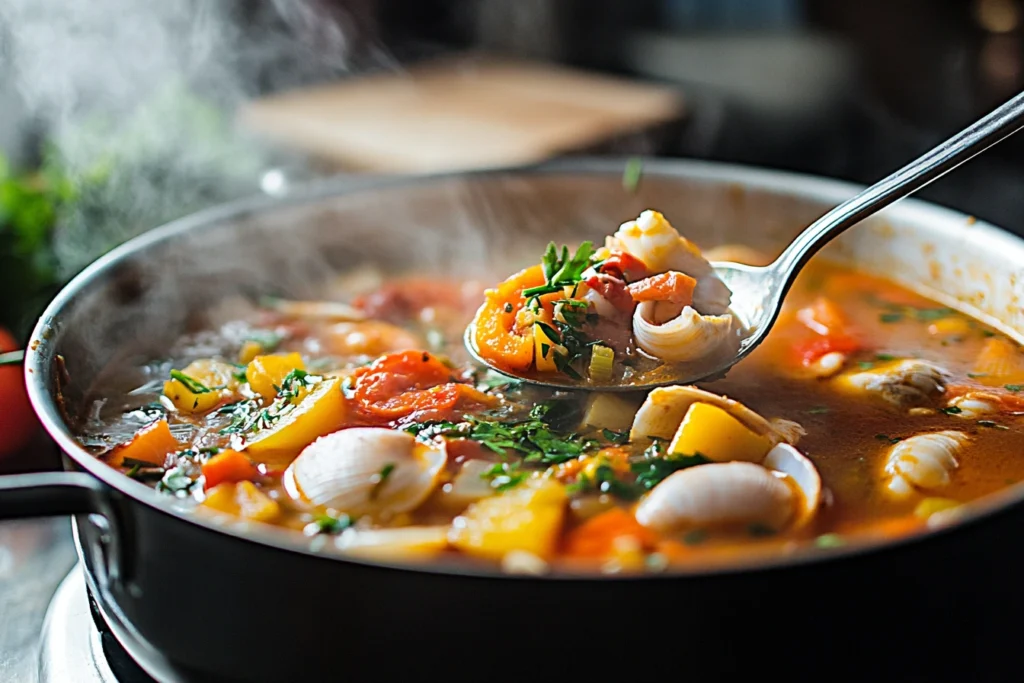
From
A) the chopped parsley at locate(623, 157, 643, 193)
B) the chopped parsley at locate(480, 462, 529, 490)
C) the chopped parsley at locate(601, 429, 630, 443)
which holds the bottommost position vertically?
the chopped parsley at locate(480, 462, 529, 490)

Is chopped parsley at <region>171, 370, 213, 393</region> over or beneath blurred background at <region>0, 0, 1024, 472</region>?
beneath

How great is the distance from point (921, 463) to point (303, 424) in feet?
2.73

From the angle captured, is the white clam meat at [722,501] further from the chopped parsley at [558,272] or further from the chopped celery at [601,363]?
the chopped parsley at [558,272]

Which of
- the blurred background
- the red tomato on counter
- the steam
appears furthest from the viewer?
the blurred background

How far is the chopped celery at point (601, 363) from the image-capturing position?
1.51 m

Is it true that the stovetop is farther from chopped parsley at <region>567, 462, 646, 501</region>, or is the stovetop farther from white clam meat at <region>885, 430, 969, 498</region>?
white clam meat at <region>885, 430, 969, 498</region>

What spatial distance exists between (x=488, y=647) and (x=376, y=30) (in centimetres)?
406

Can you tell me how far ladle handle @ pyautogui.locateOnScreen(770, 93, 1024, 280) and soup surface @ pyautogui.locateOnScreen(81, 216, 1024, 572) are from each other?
21cm

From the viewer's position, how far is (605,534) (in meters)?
1.22

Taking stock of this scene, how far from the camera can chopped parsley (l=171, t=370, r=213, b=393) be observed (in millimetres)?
1642

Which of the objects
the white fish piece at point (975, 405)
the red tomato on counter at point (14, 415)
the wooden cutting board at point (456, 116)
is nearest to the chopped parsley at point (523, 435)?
the white fish piece at point (975, 405)

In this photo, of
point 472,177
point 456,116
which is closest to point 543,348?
point 472,177

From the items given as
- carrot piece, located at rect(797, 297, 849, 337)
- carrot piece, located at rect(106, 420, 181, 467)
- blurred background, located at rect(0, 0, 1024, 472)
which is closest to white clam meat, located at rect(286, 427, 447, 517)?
carrot piece, located at rect(106, 420, 181, 467)

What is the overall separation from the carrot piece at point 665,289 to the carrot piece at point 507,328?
16 cm
